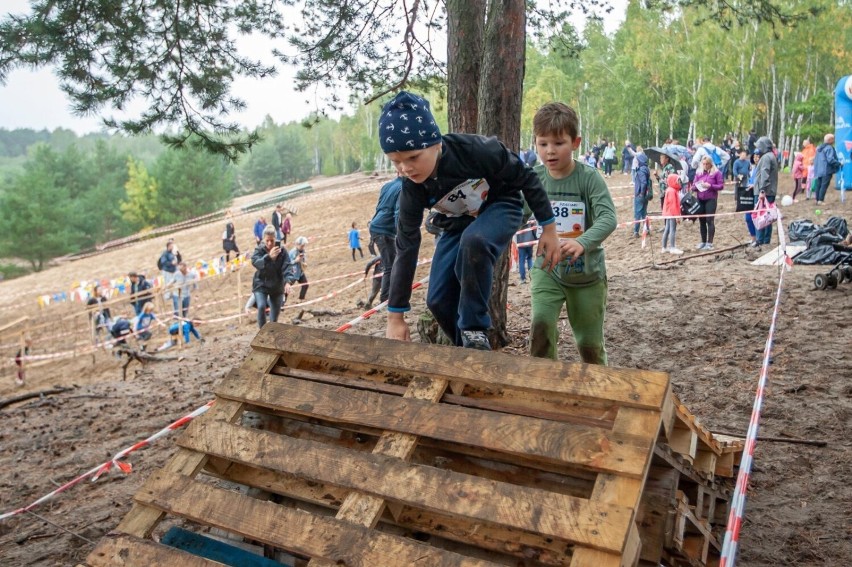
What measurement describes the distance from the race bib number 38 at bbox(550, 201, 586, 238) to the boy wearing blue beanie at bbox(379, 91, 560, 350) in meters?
0.55

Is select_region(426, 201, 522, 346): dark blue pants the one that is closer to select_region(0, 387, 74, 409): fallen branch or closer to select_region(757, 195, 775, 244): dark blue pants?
select_region(0, 387, 74, 409): fallen branch

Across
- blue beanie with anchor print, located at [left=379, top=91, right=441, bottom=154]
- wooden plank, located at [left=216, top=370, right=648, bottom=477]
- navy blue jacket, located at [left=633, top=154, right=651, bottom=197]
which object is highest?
blue beanie with anchor print, located at [left=379, top=91, right=441, bottom=154]

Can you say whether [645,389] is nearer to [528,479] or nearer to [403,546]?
[528,479]

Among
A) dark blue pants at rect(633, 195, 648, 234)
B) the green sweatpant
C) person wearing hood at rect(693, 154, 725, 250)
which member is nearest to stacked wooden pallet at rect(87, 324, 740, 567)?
the green sweatpant

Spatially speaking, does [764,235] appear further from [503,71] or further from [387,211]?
[503,71]

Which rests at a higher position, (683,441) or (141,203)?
(683,441)

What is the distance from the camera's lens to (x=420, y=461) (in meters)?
2.63

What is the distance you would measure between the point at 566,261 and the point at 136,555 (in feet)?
8.12

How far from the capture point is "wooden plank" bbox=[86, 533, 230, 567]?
2318 mm

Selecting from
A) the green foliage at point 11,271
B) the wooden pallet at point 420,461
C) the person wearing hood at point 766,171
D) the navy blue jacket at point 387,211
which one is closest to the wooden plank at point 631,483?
the wooden pallet at point 420,461

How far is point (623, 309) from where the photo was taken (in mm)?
8469

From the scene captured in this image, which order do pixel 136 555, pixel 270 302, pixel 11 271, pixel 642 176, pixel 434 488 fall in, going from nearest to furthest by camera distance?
pixel 434 488, pixel 136 555, pixel 270 302, pixel 642 176, pixel 11 271

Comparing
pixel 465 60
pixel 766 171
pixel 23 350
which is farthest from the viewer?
pixel 23 350

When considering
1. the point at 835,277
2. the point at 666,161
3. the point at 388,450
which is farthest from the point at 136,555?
the point at 666,161
